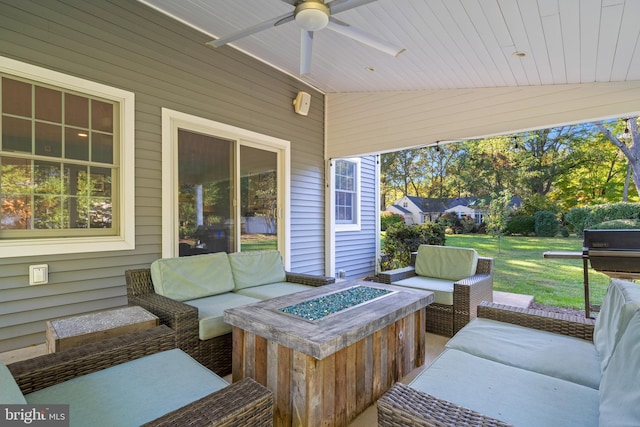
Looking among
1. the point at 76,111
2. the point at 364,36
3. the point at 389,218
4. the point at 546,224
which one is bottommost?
the point at 546,224

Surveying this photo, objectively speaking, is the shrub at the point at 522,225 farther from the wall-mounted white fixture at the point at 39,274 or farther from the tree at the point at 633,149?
the wall-mounted white fixture at the point at 39,274

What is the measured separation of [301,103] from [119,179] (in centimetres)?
289

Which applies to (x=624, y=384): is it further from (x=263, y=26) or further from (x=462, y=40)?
(x=263, y=26)

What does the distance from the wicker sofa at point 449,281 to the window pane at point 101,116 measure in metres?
3.44

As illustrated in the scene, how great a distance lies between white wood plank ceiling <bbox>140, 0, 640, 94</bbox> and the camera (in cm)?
229

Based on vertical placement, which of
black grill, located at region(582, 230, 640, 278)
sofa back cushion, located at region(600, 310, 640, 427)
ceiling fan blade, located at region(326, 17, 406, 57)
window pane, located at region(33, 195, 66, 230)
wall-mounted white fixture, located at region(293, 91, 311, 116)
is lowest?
sofa back cushion, located at region(600, 310, 640, 427)

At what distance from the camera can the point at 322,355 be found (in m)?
1.56

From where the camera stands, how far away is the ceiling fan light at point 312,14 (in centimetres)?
221

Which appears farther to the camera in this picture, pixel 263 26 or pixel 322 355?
pixel 263 26

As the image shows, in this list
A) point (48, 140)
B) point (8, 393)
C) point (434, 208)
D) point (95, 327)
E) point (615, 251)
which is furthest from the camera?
point (434, 208)

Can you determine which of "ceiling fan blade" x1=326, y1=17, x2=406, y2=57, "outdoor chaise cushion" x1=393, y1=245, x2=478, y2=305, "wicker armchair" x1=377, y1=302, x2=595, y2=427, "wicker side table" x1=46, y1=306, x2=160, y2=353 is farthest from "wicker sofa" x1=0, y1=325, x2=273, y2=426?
"outdoor chaise cushion" x1=393, y1=245, x2=478, y2=305

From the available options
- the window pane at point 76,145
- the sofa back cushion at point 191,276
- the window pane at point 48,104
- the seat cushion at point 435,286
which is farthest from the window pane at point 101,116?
the seat cushion at point 435,286

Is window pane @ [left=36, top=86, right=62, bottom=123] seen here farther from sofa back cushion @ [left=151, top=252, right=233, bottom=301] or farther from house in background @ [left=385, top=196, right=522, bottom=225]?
house in background @ [left=385, top=196, right=522, bottom=225]

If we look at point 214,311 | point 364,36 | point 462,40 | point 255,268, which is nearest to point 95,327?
point 214,311
